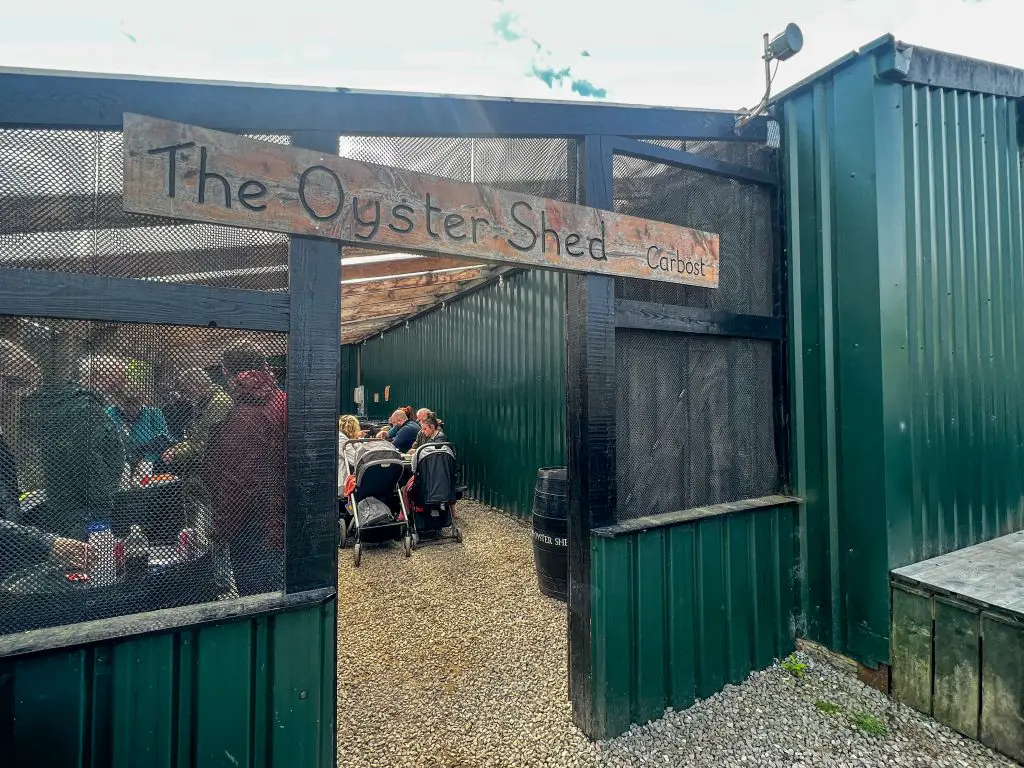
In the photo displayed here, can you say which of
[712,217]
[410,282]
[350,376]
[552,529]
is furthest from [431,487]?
[350,376]

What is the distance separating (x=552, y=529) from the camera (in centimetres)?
370

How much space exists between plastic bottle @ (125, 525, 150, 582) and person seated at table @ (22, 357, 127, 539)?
0.28 feet

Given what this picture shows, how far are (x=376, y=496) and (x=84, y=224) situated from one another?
375 cm

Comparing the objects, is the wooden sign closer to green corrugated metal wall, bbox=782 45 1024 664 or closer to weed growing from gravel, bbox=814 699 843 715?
green corrugated metal wall, bbox=782 45 1024 664

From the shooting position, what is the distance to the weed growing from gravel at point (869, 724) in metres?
2.37

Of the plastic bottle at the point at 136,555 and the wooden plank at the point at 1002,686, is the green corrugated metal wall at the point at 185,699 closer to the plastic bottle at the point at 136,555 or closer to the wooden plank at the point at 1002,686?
the plastic bottle at the point at 136,555

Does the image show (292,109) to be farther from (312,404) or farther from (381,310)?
(381,310)

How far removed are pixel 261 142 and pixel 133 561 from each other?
56.8 inches

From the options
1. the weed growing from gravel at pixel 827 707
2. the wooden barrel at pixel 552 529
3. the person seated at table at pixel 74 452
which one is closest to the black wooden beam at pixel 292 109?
the person seated at table at pixel 74 452

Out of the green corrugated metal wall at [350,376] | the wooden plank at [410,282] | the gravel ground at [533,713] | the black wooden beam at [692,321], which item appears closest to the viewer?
the gravel ground at [533,713]

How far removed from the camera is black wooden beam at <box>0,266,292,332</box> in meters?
1.36

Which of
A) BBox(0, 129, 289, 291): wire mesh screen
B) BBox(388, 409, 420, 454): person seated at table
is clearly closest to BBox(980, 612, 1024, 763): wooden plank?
BBox(0, 129, 289, 291): wire mesh screen

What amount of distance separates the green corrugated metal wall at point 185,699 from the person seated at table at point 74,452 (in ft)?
1.31

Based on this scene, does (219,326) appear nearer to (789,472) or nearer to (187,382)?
(187,382)
